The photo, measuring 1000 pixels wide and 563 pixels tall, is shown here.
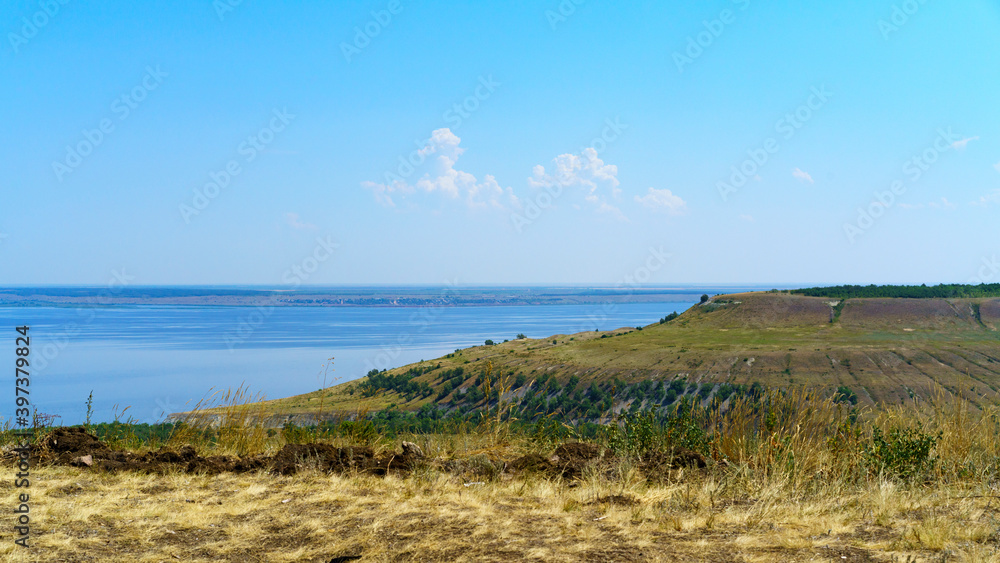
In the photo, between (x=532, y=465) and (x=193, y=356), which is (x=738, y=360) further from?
(x=193, y=356)

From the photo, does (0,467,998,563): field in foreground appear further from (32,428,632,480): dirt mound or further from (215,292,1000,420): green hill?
(215,292,1000,420): green hill

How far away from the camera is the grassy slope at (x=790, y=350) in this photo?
155ft

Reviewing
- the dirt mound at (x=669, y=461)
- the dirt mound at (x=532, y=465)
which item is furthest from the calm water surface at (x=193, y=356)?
the dirt mound at (x=669, y=461)

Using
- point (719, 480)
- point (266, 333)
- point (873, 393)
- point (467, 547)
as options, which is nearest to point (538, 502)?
point (467, 547)

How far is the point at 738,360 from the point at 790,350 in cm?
550

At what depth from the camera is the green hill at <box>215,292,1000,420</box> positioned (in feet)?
154

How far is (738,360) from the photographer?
5506 centimetres

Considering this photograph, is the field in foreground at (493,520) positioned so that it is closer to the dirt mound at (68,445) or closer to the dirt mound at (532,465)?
the dirt mound at (532,465)

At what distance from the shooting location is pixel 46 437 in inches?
268

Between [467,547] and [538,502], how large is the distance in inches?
50.0

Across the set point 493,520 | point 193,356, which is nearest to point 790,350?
point 493,520

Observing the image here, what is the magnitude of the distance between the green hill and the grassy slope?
0.11 metres

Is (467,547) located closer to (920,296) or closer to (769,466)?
(769,466)

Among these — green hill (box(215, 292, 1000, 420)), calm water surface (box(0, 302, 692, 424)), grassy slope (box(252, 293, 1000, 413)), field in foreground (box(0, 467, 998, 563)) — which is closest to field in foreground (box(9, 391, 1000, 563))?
field in foreground (box(0, 467, 998, 563))
